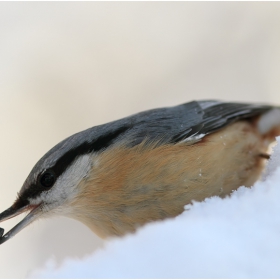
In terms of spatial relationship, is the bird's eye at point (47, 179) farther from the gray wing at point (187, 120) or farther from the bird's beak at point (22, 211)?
the gray wing at point (187, 120)

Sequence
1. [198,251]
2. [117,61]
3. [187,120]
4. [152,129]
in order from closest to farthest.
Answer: [198,251]
[152,129]
[187,120]
[117,61]

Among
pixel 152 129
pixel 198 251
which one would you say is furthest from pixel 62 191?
pixel 198 251

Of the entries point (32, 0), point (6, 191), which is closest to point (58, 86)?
point (32, 0)

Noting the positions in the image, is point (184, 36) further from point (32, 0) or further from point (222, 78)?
Answer: point (32, 0)

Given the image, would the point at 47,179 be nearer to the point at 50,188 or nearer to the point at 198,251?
the point at 50,188

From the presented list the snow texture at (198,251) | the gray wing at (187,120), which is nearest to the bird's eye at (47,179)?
the gray wing at (187,120)

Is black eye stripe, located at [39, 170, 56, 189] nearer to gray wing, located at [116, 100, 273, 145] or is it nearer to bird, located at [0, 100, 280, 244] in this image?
bird, located at [0, 100, 280, 244]
